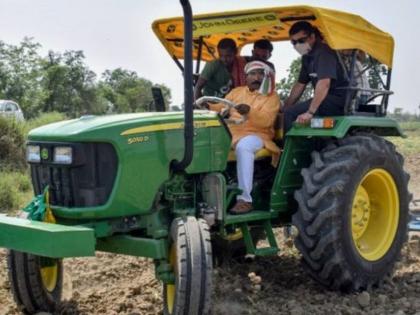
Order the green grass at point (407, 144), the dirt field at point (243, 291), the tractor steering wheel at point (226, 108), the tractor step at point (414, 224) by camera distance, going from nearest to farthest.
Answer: the dirt field at point (243, 291) < the tractor steering wheel at point (226, 108) < the tractor step at point (414, 224) < the green grass at point (407, 144)

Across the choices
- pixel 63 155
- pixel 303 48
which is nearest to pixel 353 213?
pixel 303 48

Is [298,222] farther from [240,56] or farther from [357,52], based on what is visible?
[240,56]

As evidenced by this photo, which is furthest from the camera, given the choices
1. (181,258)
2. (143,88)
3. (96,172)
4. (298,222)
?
(143,88)

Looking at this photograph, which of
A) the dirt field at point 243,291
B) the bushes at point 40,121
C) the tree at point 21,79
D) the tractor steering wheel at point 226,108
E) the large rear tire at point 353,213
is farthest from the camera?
the tree at point 21,79

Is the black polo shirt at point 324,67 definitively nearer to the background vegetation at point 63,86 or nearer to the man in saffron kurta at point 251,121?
the man in saffron kurta at point 251,121

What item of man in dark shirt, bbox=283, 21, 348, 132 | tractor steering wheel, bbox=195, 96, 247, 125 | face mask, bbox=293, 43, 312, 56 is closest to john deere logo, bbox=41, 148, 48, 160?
tractor steering wheel, bbox=195, 96, 247, 125

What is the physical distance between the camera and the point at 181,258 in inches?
185

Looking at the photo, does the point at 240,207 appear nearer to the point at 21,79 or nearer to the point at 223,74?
the point at 223,74

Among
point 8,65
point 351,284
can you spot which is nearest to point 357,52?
point 351,284

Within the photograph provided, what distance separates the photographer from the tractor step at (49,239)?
4.40m

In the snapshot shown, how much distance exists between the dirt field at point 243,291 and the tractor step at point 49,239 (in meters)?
1.18

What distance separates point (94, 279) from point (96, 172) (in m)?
1.83

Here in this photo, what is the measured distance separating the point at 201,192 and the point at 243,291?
3.13 ft

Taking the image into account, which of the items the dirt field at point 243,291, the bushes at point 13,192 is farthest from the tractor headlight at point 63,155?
the bushes at point 13,192
